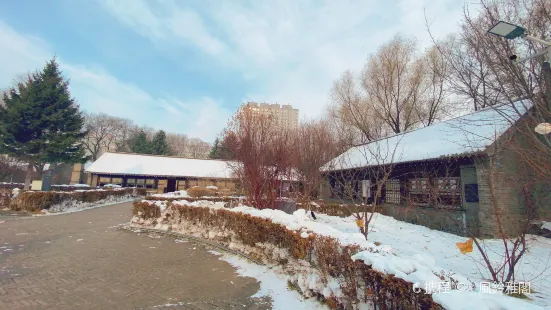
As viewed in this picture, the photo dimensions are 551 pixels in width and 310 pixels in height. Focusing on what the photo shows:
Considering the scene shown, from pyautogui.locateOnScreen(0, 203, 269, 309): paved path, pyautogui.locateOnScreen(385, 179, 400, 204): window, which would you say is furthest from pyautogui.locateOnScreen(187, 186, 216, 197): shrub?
pyautogui.locateOnScreen(385, 179, 400, 204): window

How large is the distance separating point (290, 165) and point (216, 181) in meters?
17.7

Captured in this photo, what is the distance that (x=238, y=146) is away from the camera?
10.9 m

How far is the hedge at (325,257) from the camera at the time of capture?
2832 mm

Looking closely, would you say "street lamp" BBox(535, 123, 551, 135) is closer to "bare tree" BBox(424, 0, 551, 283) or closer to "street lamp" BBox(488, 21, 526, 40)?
"bare tree" BBox(424, 0, 551, 283)

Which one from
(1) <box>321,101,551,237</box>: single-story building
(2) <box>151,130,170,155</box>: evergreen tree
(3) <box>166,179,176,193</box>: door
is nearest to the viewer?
(1) <box>321,101,551,237</box>: single-story building

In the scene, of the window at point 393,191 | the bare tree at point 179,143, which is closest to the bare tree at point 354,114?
the window at point 393,191

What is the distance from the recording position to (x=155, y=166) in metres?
33.0

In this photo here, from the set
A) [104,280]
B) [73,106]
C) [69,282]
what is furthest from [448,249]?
[73,106]

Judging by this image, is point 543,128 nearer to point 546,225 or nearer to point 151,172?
point 546,225

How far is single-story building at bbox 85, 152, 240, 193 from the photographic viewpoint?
30.6 metres

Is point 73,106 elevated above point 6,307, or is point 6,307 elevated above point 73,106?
point 73,106

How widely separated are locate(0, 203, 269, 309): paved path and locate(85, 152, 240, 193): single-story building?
67.4ft

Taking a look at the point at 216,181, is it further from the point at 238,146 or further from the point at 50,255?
the point at 50,255

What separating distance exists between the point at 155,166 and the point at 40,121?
38.8 ft
